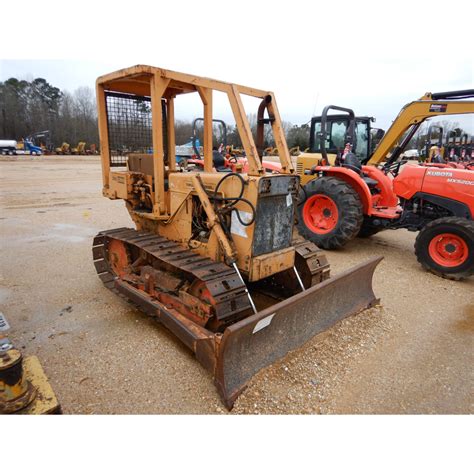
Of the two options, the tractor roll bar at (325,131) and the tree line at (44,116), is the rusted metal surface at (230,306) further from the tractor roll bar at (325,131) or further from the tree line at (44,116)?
the tree line at (44,116)

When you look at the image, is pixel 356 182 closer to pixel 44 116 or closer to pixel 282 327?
pixel 282 327

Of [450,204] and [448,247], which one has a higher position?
[450,204]

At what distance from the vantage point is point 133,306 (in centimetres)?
398

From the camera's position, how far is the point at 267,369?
285 cm

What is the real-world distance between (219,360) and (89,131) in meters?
46.4

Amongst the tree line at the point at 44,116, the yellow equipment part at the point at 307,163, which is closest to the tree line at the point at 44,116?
the tree line at the point at 44,116

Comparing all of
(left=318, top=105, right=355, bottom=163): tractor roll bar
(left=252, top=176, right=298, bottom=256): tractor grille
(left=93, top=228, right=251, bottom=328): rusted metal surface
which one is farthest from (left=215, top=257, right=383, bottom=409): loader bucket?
(left=318, top=105, right=355, bottom=163): tractor roll bar

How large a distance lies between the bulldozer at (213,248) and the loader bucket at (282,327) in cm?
1

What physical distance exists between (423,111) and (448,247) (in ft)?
9.16

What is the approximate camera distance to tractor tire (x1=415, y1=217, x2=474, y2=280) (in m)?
4.94

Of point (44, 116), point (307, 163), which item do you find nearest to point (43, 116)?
point (44, 116)

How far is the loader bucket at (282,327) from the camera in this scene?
8.38ft

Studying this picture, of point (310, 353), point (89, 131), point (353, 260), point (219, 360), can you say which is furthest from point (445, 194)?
point (89, 131)

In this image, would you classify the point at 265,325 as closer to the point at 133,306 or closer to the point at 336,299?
the point at 336,299
